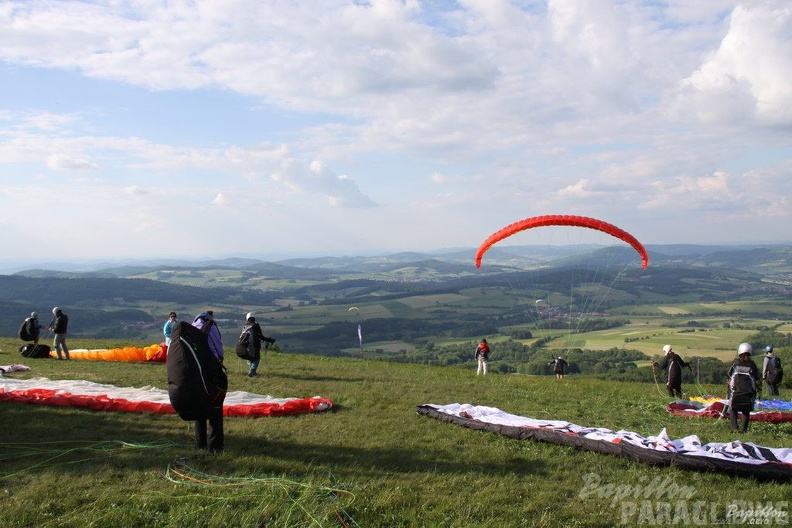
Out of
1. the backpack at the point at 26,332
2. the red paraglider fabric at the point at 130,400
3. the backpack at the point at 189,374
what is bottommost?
the red paraglider fabric at the point at 130,400

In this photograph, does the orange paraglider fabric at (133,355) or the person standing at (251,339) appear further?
the orange paraglider fabric at (133,355)

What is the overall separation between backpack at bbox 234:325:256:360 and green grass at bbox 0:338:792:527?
4421mm

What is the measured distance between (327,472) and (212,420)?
1843mm

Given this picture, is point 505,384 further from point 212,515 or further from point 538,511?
point 212,515

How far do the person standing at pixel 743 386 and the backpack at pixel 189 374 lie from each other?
9764 millimetres

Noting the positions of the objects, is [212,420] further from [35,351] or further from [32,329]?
[32,329]

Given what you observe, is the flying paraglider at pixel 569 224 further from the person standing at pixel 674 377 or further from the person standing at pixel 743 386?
the person standing at pixel 743 386

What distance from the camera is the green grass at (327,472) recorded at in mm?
5492

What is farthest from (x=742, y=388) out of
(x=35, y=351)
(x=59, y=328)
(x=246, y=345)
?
(x=35, y=351)

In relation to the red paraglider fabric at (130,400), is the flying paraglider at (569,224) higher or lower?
higher

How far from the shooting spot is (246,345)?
15.4m

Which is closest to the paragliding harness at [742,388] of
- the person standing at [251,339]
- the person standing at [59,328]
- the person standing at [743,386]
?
the person standing at [743,386]

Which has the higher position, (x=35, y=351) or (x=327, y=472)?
(x=327, y=472)

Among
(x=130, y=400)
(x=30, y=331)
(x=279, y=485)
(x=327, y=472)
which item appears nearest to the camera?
(x=279, y=485)
